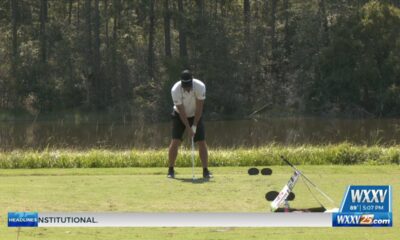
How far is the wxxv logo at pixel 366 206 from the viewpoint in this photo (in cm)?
526

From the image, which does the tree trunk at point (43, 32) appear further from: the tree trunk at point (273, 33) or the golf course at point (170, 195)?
the golf course at point (170, 195)

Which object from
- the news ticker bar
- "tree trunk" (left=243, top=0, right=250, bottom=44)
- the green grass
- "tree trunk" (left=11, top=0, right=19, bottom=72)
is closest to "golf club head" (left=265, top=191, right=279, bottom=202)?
the news ticker bar

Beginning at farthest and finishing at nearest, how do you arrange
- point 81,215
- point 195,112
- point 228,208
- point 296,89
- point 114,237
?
1. point 296,89
2. point 195,112
3. point 228,208
4. point 114,237
5. point 81,215

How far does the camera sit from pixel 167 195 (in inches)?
331

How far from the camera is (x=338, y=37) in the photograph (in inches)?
2031

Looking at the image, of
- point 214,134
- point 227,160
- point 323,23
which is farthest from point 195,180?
point 323,23

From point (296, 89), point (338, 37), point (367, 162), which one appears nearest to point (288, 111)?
point (296, 89)

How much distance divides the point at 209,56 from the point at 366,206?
159 feet

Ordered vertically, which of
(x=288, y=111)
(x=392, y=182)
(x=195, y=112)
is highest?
(x=195, y=112)

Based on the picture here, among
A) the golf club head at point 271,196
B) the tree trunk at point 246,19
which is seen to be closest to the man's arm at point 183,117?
the golf club head at point 271,196

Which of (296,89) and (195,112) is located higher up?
(195,112)

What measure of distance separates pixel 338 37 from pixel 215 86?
9283mm

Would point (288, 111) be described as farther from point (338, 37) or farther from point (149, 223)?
point (149, 223)

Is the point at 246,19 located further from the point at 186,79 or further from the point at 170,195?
the point at 170,195
